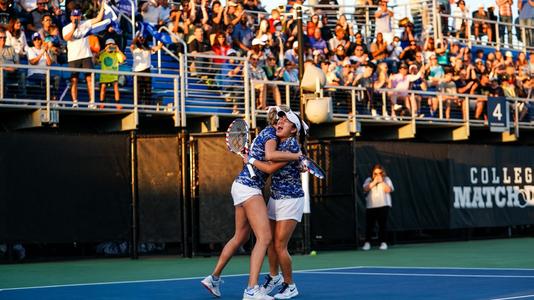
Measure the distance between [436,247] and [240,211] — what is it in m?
13.3

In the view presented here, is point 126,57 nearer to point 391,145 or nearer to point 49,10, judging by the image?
point 49,10

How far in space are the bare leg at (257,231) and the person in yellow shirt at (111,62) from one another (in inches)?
398

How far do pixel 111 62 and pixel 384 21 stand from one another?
10226 mm

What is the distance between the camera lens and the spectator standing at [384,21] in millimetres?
30312

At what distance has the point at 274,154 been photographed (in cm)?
1210

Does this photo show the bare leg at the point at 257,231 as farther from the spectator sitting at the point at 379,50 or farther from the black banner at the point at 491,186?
the spectator sitting at the point at 379,50

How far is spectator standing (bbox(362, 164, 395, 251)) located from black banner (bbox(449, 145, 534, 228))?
→ 3.61 meters

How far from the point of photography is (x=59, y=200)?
21.7 metres

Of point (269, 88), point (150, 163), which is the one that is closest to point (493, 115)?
point (269, 88)

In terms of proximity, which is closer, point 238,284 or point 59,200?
point 238,284

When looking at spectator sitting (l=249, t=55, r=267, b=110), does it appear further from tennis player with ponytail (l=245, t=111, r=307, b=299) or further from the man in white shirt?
tennis player with ponytail (l=245, t=111, r=307, b=299)

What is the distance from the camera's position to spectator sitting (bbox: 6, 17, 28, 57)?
70.3ft

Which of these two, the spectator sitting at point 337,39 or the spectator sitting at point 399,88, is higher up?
the spectator sitting at point 337,39

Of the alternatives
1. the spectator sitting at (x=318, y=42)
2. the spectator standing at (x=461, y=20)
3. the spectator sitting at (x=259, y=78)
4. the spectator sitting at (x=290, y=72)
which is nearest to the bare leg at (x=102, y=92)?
the spectator sitting at (x=259, y=78)
